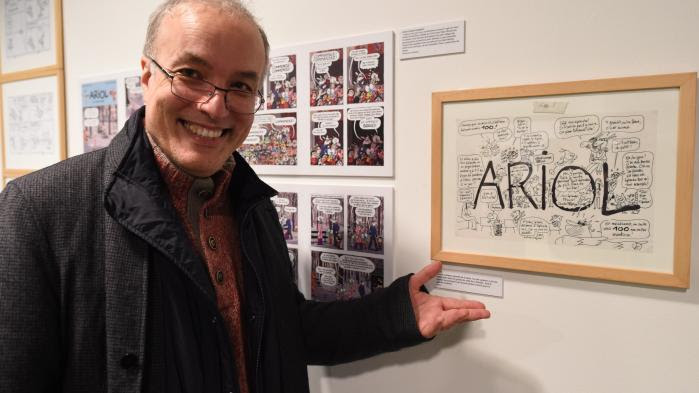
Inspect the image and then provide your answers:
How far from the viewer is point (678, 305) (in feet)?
2.78

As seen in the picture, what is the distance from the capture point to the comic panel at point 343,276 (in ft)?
3.73

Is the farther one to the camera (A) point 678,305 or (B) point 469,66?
(B) point 469,66

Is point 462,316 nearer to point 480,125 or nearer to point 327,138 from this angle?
point 480,125

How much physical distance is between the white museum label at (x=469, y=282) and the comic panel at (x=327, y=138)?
381 mm

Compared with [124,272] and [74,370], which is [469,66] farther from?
[74,370]

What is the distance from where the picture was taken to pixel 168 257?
76cm

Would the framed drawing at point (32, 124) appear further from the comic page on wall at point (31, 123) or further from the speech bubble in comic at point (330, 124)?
the speech bubble in comic at point (330, 124)

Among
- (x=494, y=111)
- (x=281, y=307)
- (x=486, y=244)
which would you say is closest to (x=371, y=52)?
(x=494, y=111)

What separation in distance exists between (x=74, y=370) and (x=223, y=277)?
28 cm

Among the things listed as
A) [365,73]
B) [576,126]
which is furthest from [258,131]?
[576,126]

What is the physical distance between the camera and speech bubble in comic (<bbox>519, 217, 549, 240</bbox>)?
3.08 feet

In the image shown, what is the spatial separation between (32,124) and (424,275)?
1.65 metres

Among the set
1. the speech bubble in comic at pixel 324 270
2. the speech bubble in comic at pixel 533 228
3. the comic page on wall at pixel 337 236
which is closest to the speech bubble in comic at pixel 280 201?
the comic page on wall at pixel 337 236

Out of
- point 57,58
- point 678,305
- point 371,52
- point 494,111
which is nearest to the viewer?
point 678,305
